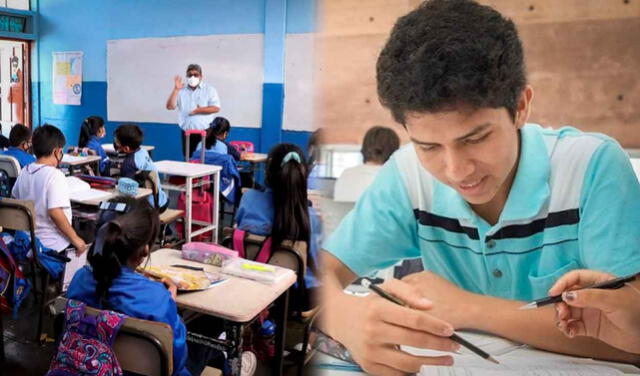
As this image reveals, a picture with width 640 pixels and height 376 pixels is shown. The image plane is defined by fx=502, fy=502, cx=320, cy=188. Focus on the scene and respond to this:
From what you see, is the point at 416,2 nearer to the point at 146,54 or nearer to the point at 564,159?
the point at 564,159

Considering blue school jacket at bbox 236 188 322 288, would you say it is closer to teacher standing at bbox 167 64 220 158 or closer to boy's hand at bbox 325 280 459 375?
boy's hand at bbox 325 280 459 375

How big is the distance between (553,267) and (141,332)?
1.09 meters

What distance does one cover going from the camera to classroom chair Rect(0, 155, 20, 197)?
3242mm

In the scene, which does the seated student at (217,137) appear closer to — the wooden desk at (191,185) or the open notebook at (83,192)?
the wooden desk at (191,185)

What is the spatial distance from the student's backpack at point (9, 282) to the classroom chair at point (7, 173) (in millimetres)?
1252

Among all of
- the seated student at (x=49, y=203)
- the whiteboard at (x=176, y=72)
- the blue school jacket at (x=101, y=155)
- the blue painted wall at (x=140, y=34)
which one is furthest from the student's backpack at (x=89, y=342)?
the whiteboard at (x=176, y=72)

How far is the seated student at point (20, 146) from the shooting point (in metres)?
3.34

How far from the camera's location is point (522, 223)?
0.43 meters

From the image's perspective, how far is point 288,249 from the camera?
81.4 inches

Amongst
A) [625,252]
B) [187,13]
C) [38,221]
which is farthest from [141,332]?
[187,13]

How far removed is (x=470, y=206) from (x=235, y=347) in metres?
1.41

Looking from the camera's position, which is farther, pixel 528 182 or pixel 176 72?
pixel 176 72

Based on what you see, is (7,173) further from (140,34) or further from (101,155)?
(140,34)

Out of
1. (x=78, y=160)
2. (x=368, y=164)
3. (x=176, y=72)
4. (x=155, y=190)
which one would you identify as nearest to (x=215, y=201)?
(x=155, y=190)
